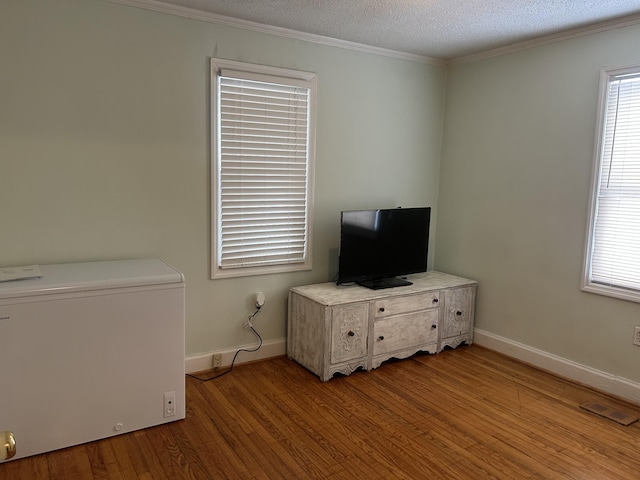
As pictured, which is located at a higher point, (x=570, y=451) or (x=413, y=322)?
(x=413, y=322)

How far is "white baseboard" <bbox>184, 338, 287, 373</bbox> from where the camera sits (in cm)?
334

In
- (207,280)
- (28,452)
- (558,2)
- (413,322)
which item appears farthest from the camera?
(413,322)

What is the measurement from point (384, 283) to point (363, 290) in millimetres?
278

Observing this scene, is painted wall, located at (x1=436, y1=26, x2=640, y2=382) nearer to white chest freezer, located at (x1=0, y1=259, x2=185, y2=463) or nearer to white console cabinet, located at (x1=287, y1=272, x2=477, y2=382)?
white console cabinet, located at (x1=287, y1=272, x2=477, y2=382)

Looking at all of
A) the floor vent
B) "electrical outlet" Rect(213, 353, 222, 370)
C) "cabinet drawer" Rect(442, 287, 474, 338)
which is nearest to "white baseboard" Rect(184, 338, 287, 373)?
"electrical outlet" Rect(213, 353, 222, 370)

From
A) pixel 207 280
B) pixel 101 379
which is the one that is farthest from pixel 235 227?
pixel 101 379

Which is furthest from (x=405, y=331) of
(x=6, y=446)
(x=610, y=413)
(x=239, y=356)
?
(x=6, y=446)

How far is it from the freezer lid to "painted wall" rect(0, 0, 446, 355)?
0.18m

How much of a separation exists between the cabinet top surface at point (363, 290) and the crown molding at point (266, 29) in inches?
72.0

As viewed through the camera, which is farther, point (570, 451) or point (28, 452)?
point (570, 451)

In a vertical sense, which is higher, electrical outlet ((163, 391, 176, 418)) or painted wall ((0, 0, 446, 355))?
painted wall ((0, 0, 446, 355))

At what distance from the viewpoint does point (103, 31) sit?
2801 mm

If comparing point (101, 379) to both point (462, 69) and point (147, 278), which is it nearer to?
point (147, 278)

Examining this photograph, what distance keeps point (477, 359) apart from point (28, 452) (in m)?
3.05
